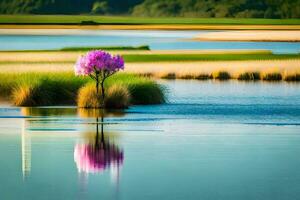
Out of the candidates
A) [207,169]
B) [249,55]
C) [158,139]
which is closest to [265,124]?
[158,139]

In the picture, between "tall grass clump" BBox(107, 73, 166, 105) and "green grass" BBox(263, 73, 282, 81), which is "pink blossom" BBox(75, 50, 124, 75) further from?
"green grass" BBox(263, 73, 282, 81)

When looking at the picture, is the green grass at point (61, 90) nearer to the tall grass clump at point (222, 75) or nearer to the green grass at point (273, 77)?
the green grass at point (273, 77)

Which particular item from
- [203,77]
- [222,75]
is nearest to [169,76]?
[203,77]

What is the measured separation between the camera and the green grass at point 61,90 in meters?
33.0

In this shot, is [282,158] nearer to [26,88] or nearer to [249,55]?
[26,88]

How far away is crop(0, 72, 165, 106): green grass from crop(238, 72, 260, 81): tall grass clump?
1455 cm

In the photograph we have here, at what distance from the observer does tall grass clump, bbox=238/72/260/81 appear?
161 ft

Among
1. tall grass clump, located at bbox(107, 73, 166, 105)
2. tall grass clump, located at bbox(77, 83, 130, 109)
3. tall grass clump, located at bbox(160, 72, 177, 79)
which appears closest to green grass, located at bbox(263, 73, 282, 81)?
tall grass clump, located at bbox(160, 72, 177, 79)

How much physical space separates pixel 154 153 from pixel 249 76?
2963cm

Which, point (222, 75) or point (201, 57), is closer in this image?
point (222, 75)

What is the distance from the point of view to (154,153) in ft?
66.2

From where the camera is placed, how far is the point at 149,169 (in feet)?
59.0

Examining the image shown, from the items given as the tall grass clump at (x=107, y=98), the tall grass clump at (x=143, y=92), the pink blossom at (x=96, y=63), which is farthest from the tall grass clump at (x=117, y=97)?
the tall grass clump at (x=143, y=92)

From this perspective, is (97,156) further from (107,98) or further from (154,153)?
(107,98)
